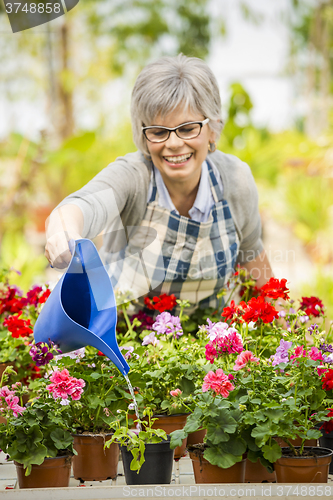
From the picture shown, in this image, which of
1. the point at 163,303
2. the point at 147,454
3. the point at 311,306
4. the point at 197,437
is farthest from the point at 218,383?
the point at 311,306

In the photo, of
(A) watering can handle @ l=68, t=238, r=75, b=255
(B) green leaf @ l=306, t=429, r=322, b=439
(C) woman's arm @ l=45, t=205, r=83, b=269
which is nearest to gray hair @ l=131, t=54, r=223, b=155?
(C) woman's arm @ l=45, t=205, r=83, b=269

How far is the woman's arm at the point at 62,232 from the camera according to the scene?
43.7 inches

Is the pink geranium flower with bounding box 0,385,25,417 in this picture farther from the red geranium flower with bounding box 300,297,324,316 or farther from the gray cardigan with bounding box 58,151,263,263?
the red geranium flower with bounding box 300,297,324,316

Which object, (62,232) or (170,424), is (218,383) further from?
(62,232)

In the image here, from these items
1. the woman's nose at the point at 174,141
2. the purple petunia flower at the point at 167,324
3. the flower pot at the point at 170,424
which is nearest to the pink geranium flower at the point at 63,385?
the flower pot at the point at 170,424

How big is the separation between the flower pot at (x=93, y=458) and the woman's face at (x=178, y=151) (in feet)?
2.77

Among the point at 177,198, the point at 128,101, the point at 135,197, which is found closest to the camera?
the point at 135,197

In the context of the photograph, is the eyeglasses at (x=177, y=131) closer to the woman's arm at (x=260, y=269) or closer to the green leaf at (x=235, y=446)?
the woman's arm at (x=260, y=269)

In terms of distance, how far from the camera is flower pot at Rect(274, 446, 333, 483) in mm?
1027

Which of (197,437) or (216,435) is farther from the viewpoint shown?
(197,437)

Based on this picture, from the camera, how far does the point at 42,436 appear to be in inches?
42.5

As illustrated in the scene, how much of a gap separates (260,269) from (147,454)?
1021 millimetres

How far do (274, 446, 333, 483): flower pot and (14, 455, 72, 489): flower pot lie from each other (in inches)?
17.9

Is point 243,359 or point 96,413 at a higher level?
point 243,359
